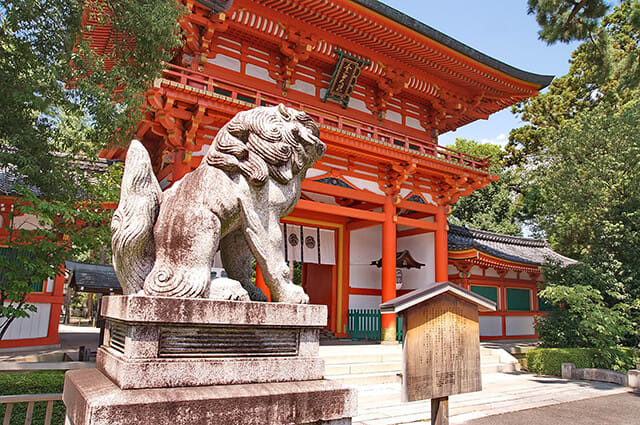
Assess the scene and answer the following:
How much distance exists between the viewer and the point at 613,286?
1029 centimetres

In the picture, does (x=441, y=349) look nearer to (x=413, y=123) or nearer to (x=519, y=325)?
(x=413, y=123)

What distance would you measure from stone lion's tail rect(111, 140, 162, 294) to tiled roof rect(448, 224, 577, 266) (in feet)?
37.6

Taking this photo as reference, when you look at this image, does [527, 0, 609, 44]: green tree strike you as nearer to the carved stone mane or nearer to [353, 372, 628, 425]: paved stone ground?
[353, 372, 628, 425]: paved stone ground

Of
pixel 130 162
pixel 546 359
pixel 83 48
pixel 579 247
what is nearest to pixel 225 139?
pixel 130 162

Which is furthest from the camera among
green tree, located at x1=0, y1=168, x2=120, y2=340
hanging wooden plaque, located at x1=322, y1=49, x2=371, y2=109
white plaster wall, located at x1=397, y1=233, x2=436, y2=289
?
white plaster wall, located at x1=397, y1=233, x2=436, y2=289

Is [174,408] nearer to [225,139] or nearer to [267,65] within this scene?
[225,139]

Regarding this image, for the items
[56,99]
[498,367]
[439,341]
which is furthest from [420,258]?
[56,99]

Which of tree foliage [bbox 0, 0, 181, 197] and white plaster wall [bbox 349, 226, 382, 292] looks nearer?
tree foliage [bbox 0, 0, 181, 197]

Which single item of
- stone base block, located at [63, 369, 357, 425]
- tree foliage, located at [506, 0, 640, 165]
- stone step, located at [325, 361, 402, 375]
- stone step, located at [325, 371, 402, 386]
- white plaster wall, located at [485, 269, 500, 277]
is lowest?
stone step, located at [325, 371, 402, 386]

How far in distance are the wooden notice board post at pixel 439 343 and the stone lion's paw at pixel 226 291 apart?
1.40 metres

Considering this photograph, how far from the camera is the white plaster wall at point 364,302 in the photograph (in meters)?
12.7

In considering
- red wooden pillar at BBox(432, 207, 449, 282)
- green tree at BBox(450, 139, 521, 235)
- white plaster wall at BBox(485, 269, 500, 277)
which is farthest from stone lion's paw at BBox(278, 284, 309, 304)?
green tree at BBox(450, 139, 521, 235)

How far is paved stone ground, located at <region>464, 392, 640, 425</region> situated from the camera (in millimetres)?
5562

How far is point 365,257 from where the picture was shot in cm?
1338
